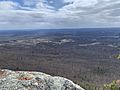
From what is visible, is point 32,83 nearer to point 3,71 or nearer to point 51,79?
point 51,79

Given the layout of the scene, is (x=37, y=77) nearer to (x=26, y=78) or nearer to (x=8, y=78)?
(x=26, y=78)

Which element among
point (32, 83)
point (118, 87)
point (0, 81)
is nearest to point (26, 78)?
point (32, 83)

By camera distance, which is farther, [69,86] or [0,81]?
[69,86]

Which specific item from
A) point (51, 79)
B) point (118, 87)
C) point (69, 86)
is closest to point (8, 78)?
point (51, 79)

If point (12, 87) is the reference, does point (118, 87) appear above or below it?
below

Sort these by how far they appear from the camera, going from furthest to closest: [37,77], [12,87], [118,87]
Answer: [118,87] < [37,77] < [12,87]

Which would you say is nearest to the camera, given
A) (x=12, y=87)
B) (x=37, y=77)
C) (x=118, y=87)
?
(x=12, y=87)
